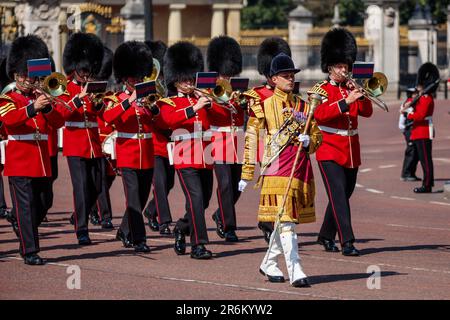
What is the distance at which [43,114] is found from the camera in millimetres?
12125

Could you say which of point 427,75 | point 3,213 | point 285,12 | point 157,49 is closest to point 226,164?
point 3,213

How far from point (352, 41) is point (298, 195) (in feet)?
8.95

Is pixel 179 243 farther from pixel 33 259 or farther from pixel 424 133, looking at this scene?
pixel 424 133

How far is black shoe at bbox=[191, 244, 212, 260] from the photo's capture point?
39.9 feet

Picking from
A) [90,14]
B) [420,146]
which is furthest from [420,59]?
[420,146]

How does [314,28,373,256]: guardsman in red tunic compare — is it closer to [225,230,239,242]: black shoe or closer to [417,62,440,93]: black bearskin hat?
[225,230,239,242]: black shoe

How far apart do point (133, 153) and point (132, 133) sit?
205 millimetres

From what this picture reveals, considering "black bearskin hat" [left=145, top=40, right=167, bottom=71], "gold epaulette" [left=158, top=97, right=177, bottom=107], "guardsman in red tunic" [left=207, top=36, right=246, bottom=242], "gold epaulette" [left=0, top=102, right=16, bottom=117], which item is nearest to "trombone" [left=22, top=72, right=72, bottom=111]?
"gold epaulette" [left=0, top=102, right=16, bottom=117]

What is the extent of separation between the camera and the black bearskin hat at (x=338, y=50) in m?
12.9

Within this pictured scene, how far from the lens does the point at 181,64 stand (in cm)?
1293

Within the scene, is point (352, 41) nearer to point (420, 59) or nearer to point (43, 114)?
point (43, 114)

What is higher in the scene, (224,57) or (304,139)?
(224,57)

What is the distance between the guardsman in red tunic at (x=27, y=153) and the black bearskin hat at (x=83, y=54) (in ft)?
6.44

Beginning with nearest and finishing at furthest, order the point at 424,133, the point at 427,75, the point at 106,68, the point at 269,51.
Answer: the point at 269,51
the point at 106,68
the point at 424,133
the point at 427,75
